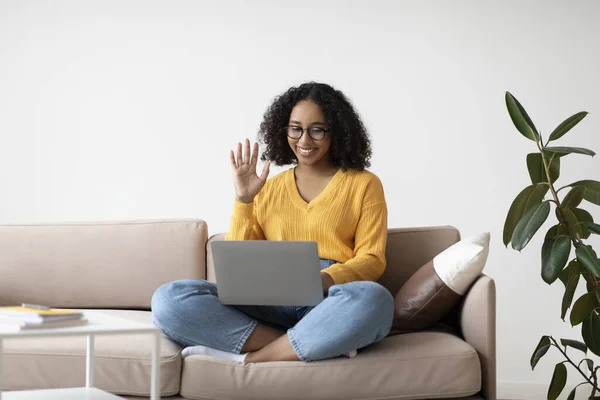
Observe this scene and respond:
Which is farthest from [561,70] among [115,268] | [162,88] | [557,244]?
[115,268]

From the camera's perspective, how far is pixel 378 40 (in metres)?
3.69

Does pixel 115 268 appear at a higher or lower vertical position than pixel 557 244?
lower

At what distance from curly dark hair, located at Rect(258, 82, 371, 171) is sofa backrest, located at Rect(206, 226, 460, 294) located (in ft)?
0.97

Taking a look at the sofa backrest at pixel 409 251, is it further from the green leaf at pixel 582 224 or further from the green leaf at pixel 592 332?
the green leaf at pixel 592 332

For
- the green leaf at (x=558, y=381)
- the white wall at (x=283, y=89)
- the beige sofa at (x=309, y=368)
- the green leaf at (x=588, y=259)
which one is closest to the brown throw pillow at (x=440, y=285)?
the beige sofa at (x=309, y=368)

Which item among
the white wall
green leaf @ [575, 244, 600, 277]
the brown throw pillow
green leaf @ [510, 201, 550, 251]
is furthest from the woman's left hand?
the white wall

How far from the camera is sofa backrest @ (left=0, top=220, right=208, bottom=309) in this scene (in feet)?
9.75

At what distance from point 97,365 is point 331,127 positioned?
1061mm

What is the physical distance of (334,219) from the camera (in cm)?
267

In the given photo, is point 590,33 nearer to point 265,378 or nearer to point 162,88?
point 162,88

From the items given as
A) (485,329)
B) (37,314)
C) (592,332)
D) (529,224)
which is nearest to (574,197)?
(529,224)

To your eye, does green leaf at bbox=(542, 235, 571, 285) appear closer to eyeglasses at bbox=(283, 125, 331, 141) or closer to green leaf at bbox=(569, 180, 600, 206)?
green leaf at bbox=(569, 180, 600, 206)

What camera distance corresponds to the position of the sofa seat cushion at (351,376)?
2.27m

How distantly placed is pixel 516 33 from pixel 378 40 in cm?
59
